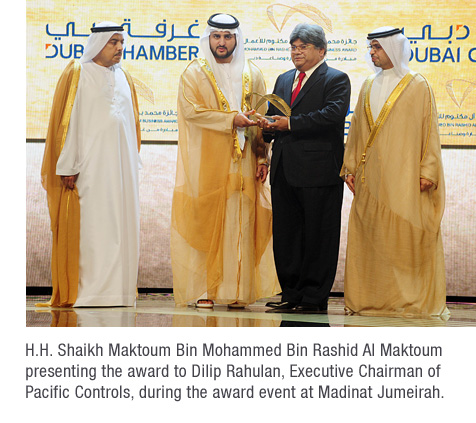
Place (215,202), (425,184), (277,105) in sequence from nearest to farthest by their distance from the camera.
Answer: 1. (425,184)
2. (277,105)
3. (215,202)

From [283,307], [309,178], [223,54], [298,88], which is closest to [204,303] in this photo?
[283,307]

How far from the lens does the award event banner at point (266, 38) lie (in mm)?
7145

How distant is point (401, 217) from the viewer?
5.45 meters

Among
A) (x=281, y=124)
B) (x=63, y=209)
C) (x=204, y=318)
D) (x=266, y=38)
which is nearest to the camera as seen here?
(x=204, y=318)

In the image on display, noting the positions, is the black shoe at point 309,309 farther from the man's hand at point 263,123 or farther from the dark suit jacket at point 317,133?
the man's hand at point 263,123

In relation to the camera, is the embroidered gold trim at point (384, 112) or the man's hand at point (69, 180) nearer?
the embroidered gold trim at point (384, 112)

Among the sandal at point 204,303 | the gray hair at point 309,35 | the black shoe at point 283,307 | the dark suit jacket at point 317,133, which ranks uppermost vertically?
the gray hair at point 309,35

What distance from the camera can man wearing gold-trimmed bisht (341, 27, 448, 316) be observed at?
543cm

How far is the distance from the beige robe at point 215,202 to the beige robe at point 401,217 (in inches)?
27.3

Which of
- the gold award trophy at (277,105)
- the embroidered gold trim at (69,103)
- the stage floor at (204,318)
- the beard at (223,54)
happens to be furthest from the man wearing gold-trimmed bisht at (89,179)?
the gold award trophy at (277,105)

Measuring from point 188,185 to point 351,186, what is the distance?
1130mm

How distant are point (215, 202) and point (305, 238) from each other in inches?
26.6

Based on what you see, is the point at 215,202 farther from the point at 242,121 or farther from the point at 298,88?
Answer: the point at 298,88
